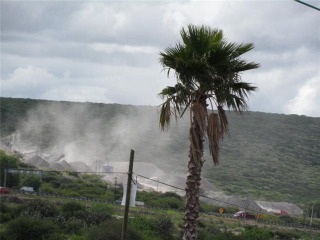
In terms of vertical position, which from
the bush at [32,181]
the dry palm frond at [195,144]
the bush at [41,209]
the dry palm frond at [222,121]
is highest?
the dry palm frond at [222,121]

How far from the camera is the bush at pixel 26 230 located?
34281 mm

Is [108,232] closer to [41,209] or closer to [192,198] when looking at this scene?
[41,209]

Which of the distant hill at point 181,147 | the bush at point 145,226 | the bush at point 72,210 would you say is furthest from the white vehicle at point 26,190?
the distant hill at point 181,147

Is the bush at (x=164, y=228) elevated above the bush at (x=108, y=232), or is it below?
below

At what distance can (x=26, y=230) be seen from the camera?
34531 millimetres

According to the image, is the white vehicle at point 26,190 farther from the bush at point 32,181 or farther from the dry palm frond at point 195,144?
the dry palm frond at point 195,144

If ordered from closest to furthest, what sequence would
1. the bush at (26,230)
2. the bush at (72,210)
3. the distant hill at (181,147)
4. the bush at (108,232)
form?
1. the bush at (108,232)
2. the bush at (26,230)
3. the bush at (72,210)
4. the distant hill at (181,147)

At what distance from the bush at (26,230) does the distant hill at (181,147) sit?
8271 cm

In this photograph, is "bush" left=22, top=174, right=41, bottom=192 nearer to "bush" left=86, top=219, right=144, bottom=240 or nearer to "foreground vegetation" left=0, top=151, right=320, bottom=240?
"foreground vegetation" left=0, top=151, right=320, bottom=240

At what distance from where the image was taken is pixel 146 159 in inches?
5827

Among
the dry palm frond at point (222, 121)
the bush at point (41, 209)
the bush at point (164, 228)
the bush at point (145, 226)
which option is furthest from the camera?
the bush at point (41, 209)

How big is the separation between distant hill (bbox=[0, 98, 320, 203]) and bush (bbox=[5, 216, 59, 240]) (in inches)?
3256

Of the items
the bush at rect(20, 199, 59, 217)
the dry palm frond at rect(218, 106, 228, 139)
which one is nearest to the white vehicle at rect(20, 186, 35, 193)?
the bush at rect(20, 199, 59, 217)

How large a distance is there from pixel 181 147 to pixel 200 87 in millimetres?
150411
